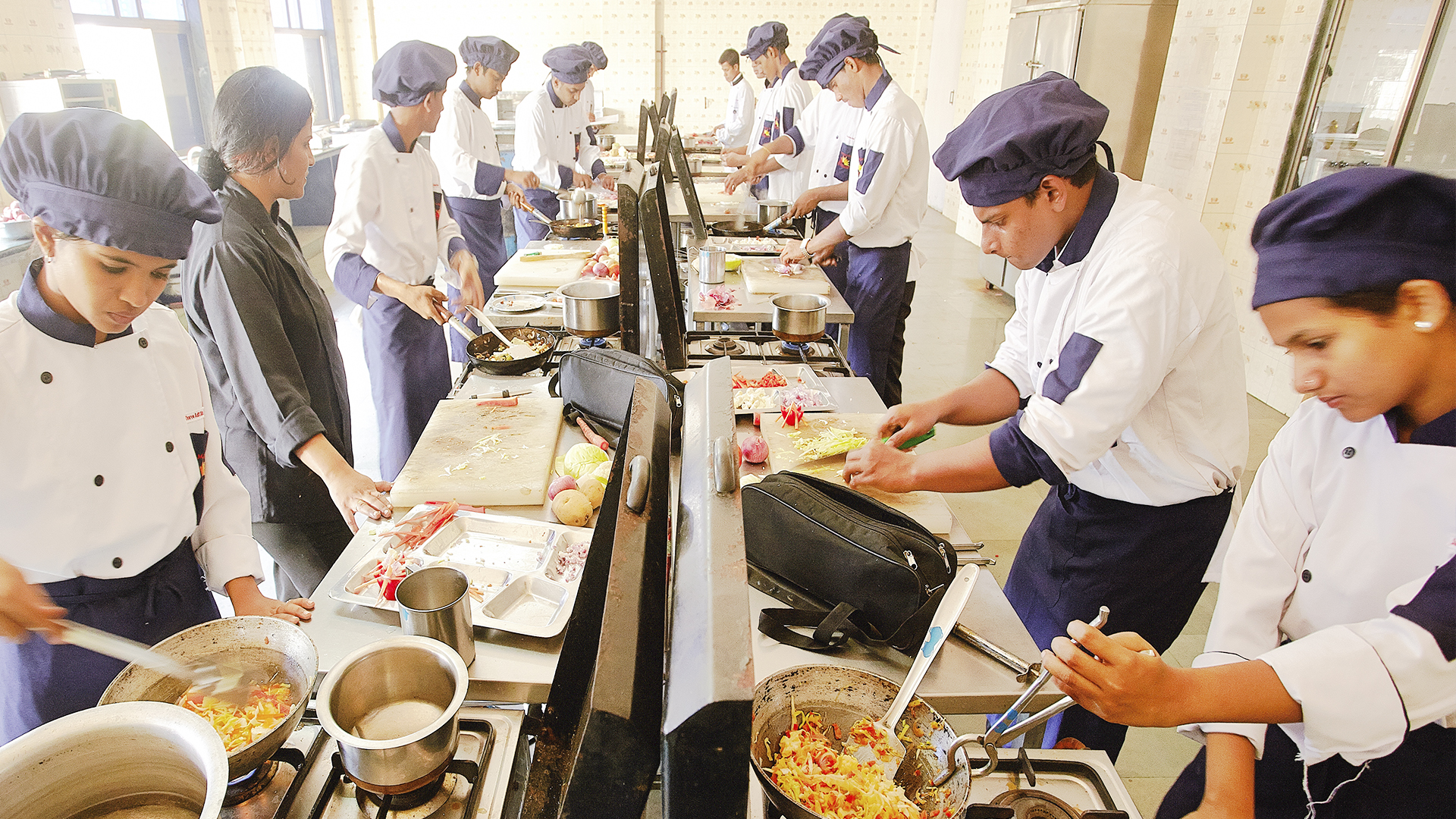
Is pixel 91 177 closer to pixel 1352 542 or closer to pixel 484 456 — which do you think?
pixel 484 456

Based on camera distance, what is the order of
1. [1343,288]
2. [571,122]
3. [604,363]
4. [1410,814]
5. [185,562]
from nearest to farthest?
1. [1343,288]
2. [1410,814]
3. [185,562]
4. [604,363]
5. [571,122]

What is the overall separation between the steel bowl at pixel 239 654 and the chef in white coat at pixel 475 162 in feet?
12.8

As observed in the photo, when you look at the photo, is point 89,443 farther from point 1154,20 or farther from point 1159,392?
point 1154,20

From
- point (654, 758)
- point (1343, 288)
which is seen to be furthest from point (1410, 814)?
point (654, 758)

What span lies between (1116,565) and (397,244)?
117 inches

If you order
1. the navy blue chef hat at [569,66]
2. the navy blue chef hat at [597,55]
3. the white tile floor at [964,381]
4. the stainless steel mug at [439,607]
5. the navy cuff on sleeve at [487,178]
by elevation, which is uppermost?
the navy blue chef hat at [597,55]

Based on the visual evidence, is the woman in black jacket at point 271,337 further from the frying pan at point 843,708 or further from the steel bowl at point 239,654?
the frying pan at point 843,708

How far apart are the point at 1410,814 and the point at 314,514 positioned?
8.15 feet

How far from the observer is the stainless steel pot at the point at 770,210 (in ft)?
17.1

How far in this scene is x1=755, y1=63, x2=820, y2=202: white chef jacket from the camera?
6270 millimetres

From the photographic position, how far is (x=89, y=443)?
1.38 meters

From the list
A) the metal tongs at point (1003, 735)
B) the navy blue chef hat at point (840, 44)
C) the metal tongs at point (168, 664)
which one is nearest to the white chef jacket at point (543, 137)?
the navy blue chef hat at point (840, 44)

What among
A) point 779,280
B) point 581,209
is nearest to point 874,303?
point 779,280

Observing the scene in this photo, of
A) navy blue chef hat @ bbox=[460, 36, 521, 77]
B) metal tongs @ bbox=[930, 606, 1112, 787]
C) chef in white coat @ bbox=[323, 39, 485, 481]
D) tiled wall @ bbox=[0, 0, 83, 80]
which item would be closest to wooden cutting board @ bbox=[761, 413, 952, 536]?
metal tongs @ bbox=[930, 606, 1112, 787]
